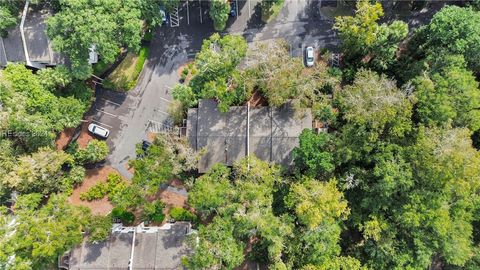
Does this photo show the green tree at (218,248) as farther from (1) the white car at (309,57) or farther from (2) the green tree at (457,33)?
(2) the green tree at (457,33)

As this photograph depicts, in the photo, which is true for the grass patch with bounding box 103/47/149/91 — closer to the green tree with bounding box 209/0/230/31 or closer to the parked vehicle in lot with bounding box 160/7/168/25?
the parked vehicle in lot with bounding box 160/7/168/25

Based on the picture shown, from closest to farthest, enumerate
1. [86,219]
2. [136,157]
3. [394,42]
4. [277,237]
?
1. [277,237]
2. [86,219]
3. [394,42]
4. [136,157]

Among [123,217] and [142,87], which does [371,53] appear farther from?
[123,217]

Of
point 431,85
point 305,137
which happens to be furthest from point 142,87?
point 431,85

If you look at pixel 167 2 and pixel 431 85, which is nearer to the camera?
pixel 431 85

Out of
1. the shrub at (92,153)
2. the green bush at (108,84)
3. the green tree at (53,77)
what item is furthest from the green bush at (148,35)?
the shrub at (92,153)

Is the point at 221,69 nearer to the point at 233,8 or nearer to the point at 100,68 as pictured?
the point at 233,8
